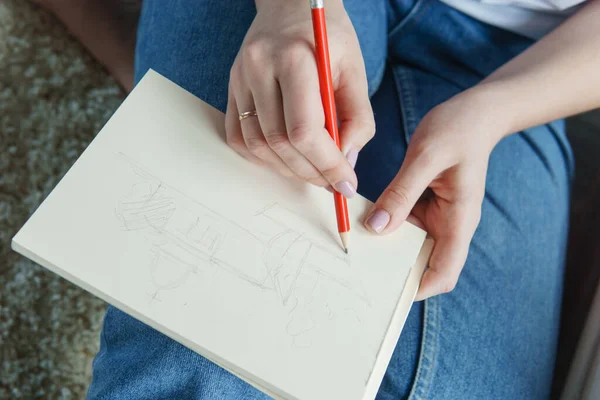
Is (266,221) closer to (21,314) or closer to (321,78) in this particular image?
(321,78)

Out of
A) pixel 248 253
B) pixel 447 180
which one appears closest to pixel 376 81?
pixel 447 180

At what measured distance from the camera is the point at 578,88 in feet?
1.85

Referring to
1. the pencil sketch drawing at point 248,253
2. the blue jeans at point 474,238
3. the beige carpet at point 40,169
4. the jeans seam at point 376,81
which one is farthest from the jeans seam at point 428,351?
the beige carpet at point 40,169

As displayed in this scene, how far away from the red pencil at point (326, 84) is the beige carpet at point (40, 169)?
522 mm

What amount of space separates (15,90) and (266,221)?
670 mm

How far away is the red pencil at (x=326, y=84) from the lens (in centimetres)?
41

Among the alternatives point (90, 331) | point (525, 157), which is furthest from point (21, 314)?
point (525, 157)

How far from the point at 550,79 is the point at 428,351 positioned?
1.08 feet

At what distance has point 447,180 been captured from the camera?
522 millimetres

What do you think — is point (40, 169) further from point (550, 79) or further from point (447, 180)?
point (550, 79)

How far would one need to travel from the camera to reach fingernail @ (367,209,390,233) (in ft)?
1.49

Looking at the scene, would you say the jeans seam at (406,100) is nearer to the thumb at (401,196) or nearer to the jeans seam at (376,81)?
the jeans seam at (376,81)

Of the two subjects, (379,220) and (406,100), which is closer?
(379,220)

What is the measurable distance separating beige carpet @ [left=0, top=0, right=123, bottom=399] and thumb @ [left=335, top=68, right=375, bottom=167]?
21.3 inches
